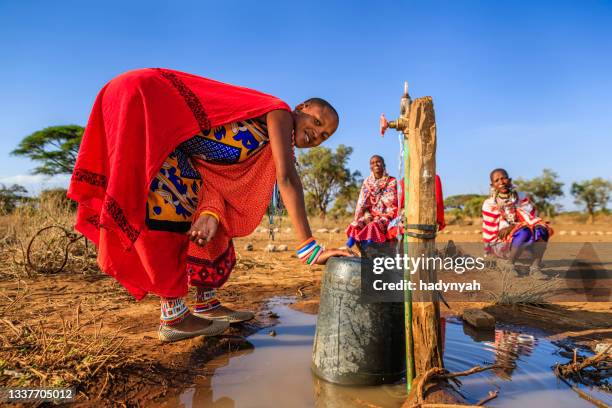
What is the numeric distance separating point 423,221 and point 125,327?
7.79 feet

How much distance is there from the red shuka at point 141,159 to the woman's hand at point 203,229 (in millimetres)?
98

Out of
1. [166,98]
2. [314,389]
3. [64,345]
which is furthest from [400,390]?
[166,98]

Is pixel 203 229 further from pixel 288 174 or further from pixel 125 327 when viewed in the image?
pixel 125 327

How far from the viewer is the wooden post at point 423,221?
6.53 feet

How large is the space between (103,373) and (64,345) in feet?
0.85

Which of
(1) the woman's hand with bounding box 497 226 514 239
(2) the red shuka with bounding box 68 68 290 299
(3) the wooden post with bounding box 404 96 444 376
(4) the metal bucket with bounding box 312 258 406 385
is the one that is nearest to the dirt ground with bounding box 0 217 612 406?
(2) the red shuka with bounding box 68 68 290 299

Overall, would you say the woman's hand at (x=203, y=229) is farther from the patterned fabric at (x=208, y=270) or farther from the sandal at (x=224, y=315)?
the sandal at (x=224, y=315)

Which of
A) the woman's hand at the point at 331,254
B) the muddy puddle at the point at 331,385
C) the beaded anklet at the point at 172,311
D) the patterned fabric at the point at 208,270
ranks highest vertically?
the woman's hand at the point at 331,254

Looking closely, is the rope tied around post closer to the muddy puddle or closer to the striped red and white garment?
the muddy puddle

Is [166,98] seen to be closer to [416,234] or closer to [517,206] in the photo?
[416,234]

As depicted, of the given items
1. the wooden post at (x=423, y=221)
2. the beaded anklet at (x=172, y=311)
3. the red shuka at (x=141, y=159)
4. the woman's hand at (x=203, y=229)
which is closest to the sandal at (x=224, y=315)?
the beaded anklet at (x=172, y=311)

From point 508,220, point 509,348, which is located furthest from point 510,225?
point 509,348

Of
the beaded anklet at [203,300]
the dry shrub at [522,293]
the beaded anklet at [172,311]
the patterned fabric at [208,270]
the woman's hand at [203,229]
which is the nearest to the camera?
the woman's hand at [203,229]

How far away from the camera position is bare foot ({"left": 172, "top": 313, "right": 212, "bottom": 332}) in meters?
2.62
